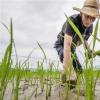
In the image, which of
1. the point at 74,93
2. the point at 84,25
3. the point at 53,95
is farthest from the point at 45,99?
the point at 84,25

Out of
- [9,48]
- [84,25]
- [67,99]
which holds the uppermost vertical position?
[84,25]

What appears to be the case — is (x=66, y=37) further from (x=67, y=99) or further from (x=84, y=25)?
(x=67, y=99)

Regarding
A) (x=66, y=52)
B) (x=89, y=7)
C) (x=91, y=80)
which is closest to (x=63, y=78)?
(x=66, y=52)

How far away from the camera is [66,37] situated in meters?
3.42

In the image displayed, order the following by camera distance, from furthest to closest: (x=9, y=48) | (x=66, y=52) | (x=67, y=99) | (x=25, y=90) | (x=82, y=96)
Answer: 1. (x=66, y=52)
2. (x=25, y=90)
3. (x=82, y=96)
4. (x=67, y=99)
5. (x=9, y=48)

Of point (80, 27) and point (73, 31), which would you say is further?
point (80, 27)

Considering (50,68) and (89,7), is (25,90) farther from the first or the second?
(89,7)

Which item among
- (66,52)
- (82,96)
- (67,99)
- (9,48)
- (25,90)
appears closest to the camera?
(9,48)

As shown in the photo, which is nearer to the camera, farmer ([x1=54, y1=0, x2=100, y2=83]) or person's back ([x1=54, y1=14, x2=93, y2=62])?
farmer ([x1=54, y1=0, x2=100, y2=83])

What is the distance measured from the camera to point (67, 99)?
2414mm

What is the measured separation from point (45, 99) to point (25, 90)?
1.58ft

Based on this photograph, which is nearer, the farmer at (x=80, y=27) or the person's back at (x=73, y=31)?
the farmer at (x=80, y=27)

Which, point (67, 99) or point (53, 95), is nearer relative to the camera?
point (67, 99)

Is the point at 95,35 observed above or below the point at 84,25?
below
